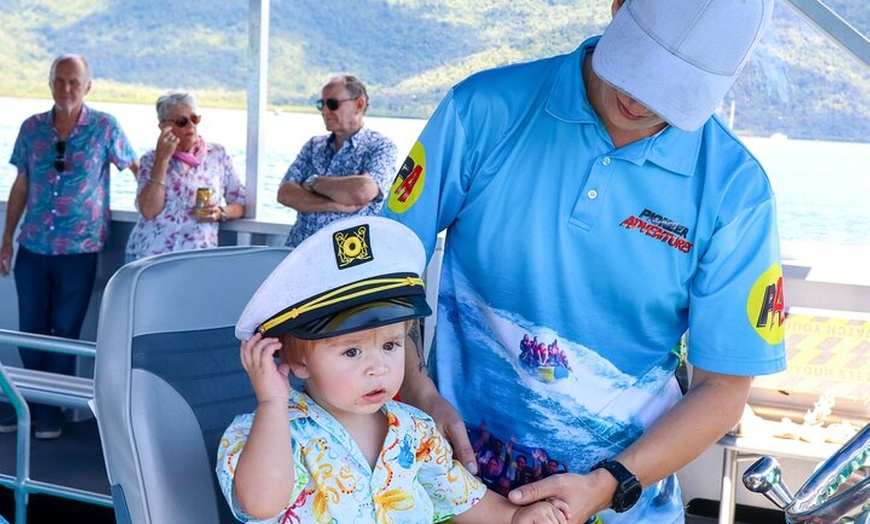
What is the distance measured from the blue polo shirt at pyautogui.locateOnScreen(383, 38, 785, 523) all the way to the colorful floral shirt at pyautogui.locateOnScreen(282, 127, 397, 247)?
3.11 meters

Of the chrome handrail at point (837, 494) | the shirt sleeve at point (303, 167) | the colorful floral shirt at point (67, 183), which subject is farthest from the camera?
the colorful floral shirt at point (67, 183)

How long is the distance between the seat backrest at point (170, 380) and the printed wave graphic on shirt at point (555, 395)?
38 centimetres

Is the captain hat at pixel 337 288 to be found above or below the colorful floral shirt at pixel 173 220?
above

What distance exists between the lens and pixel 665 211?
1.67 meters

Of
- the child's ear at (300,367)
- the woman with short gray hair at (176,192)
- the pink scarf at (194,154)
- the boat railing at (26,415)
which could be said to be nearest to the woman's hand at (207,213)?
the woman with short gray hair at (176,192)

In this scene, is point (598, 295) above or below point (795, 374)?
above

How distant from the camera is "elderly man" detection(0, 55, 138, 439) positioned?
5406 millimetres

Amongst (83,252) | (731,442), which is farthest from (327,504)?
(83,252)

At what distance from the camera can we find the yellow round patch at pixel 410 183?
1759 mm

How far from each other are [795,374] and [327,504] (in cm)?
308

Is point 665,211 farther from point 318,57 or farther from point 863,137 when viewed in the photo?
point 318,57

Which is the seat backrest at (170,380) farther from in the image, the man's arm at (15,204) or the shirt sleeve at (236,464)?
the man's arm at (15,204)

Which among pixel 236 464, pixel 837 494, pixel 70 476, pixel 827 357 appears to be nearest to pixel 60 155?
pixel 70 476

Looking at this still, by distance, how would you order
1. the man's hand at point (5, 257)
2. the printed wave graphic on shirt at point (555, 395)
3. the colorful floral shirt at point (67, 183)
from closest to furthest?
1. the printed wave graphic on shirt at point (555, 395)
2. the colorful floral shirt at point (67, 183)
3. the man's hand at point (5, 257)
